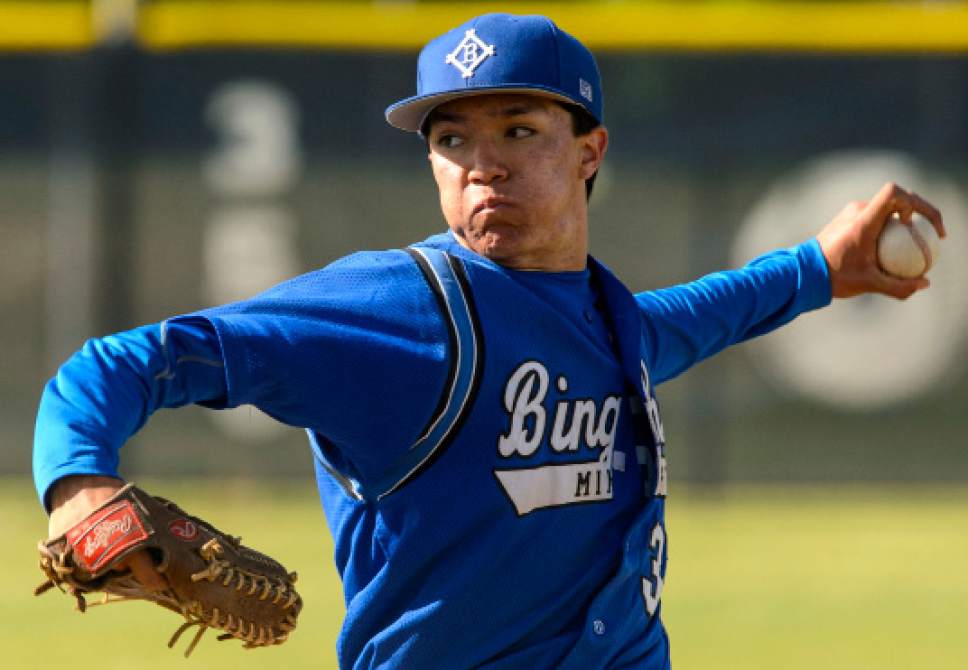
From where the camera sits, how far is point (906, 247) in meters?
3.57

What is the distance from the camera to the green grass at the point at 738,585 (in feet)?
18.9

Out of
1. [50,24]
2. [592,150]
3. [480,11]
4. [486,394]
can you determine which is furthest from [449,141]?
[50,24]

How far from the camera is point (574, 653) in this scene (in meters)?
2.65

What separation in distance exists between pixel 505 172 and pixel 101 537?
101 cm

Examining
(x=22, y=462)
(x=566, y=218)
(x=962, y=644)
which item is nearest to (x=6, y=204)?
(x=22, y=462)

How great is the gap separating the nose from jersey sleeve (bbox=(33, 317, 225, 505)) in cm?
62

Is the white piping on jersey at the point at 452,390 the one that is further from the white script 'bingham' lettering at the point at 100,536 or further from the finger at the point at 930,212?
the finger at the point at 930,212

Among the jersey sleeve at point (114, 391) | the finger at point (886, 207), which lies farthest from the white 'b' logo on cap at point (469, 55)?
the finger at point (886, 207)

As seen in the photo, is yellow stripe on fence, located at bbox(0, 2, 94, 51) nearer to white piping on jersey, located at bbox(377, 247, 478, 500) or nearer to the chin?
the chin

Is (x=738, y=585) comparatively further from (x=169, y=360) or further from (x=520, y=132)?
(x=169, y=360)

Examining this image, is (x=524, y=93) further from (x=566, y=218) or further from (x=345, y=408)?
(x=345, y=408)

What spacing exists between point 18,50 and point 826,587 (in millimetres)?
5578

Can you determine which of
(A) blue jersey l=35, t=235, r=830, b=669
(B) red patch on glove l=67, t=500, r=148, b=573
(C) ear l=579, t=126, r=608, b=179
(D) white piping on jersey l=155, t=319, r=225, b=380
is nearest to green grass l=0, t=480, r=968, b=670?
(A) blue jersey l=35, t=235, r=830, b=669

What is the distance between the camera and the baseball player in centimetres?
242
